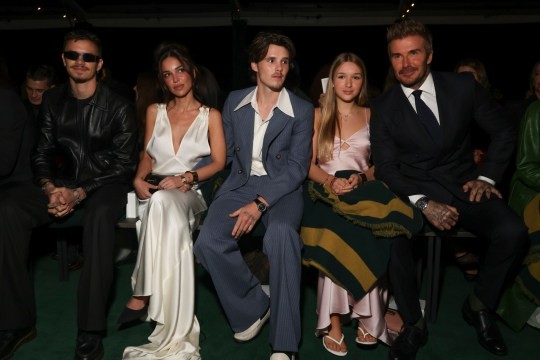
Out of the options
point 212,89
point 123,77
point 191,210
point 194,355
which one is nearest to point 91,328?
point 194,355

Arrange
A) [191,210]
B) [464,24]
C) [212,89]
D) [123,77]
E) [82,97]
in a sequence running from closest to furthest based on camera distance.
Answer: [191,210] → [82,97] → [212,89] → [464,24] → [123,77]

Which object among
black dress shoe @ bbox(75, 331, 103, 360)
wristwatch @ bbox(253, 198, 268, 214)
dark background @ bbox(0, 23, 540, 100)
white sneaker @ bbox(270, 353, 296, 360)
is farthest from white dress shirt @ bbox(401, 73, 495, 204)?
dark background @ bbox(0, 23, 540, 100)

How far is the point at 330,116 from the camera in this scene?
3668mm

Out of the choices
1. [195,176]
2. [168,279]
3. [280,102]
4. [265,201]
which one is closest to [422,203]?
[265,201]

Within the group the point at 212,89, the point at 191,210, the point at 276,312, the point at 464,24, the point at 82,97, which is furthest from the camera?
the point at 464,24

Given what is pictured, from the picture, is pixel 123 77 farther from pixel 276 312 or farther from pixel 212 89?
pixel 276 312

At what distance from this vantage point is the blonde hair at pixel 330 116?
3621mm

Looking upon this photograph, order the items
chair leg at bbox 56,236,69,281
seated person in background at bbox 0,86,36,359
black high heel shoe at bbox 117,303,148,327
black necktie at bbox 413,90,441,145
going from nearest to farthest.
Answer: seated person in background at bbox 0,86,36,359
black high heel shoe at bbox 117,303,148,327
black necktie at bbox 413,90,441,145
chair leg at bbox 56,236,69,281

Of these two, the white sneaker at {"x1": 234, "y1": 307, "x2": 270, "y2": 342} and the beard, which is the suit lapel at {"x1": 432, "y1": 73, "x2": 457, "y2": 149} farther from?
the white sneaker at {"x1": 234, "y1": 307, "x2": 270, "y2": 342}

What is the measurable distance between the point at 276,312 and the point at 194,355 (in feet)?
1.72

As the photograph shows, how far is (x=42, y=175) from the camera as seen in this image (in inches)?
137

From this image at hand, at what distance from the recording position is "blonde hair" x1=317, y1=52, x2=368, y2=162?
11.9 feet

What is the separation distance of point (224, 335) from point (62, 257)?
148 centimetres

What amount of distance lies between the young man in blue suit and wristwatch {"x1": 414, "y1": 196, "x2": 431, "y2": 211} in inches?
27.5
